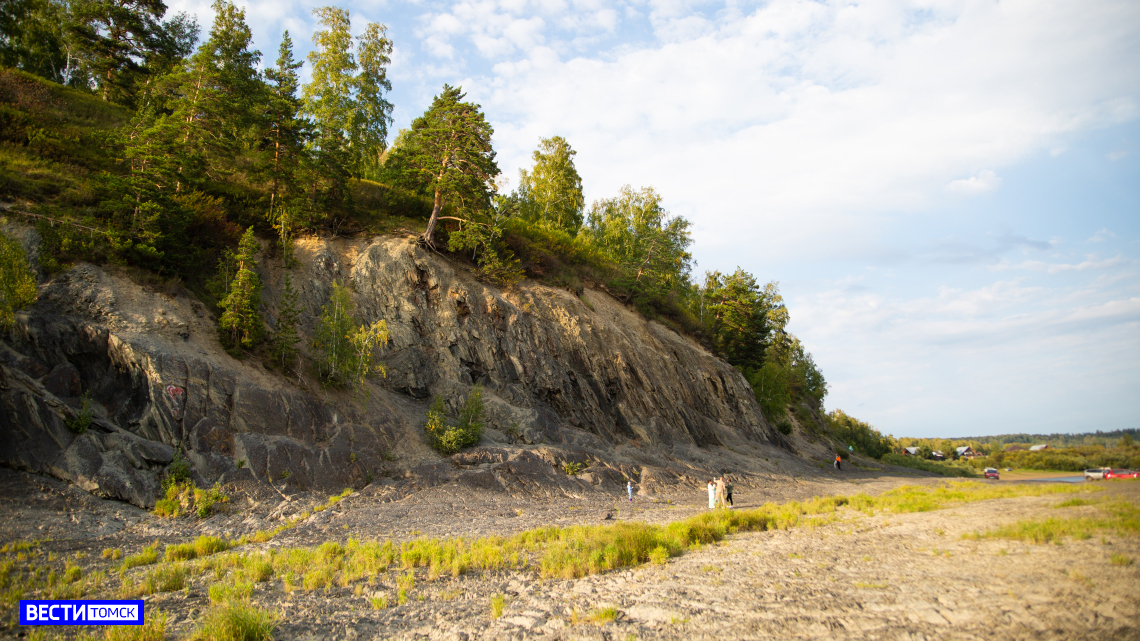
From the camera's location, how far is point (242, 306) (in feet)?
67.5

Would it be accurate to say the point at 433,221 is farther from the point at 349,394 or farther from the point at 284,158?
the point at 349,394

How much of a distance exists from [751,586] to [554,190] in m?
47.2

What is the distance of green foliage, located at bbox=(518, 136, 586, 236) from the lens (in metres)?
53.2

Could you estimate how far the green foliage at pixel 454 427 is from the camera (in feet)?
74.5

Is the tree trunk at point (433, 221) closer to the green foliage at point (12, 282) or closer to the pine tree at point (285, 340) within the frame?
the pine tree at point (285, 340)

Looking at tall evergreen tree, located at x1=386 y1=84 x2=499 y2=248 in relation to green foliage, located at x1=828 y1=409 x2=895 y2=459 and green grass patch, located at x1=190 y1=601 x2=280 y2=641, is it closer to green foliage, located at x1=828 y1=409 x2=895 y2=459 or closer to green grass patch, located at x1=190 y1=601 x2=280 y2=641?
green grass patch, located at x1=190 y1=601 x2=280 y2=641

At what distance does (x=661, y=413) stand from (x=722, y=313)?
75.9 ft

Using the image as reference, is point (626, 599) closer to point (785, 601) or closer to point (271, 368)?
point (785, 601)

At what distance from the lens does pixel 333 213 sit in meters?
31.0

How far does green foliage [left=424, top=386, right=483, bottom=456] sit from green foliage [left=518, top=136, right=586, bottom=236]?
31446 mm

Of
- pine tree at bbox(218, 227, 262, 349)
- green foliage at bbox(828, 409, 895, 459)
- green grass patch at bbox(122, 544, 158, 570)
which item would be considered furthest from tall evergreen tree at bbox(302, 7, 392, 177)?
green foliage at bbox(828, 409, 895, 459)

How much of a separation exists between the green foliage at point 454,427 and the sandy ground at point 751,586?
21.8 feet

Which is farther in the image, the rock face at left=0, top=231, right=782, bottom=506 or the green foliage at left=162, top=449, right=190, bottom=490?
the rock face at left=0, top=231, right=782, bottom=506

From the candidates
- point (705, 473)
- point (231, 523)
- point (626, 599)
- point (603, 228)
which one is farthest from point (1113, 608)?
point (603, 228)
